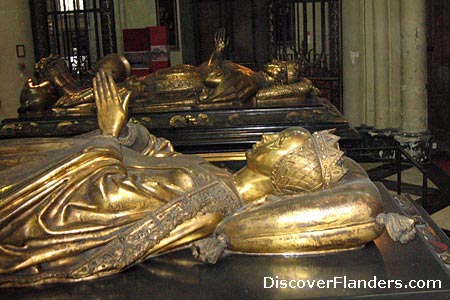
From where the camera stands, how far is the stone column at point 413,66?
6.94m

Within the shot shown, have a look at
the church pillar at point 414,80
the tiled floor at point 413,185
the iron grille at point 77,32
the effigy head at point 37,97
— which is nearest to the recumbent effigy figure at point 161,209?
the tiled floor at point 413,185

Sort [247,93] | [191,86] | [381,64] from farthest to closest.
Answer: [381,64] → [191,86] → [247,93]

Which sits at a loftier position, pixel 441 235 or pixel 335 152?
pixel 335 152

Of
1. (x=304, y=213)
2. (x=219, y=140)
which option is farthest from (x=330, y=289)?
(x=219, y=140)

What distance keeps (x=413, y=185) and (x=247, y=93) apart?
1.73 m

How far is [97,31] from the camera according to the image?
8180 mm

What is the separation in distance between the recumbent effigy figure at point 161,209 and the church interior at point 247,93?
0.06 metres

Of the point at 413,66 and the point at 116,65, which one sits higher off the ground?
the point at 116,65

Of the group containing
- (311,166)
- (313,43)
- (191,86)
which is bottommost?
(311,166)

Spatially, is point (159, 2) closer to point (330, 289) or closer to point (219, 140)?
point (219, 140)

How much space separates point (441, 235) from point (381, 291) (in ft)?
2.45

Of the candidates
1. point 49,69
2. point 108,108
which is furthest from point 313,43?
point 108,108

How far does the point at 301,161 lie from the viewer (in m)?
2.79

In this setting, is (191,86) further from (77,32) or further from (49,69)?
(77,32)
